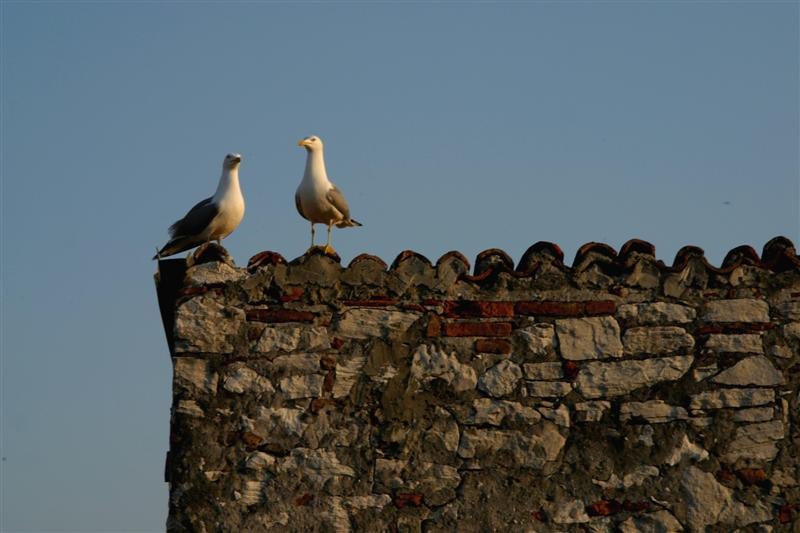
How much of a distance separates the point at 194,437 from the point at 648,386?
2.65 m

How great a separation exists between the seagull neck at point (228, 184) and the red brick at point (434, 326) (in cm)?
193

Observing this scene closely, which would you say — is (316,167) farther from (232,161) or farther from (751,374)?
(751,374)

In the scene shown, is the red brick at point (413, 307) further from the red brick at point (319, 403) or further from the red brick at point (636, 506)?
the red brick at point (636, 506)

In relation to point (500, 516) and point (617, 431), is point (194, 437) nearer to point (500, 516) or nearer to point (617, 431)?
point (500, 516)

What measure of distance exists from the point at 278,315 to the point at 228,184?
157 cm

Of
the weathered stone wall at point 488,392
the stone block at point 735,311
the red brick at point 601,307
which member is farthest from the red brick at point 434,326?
the stone block at point 735,311

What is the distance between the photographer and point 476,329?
26.0 feet

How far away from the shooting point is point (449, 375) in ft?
25.8

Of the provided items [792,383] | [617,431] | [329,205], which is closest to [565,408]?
[617,431]

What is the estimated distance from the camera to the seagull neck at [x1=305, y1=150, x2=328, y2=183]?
10.2m

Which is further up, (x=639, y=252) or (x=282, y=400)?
(x=639, y=252)

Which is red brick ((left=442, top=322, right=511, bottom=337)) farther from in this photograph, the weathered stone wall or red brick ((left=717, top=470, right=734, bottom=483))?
red brick ((left=717, top=470, right=734, bottom=483))

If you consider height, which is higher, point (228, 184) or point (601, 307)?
point (228, 184)

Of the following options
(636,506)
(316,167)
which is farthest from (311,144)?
(636,506)
